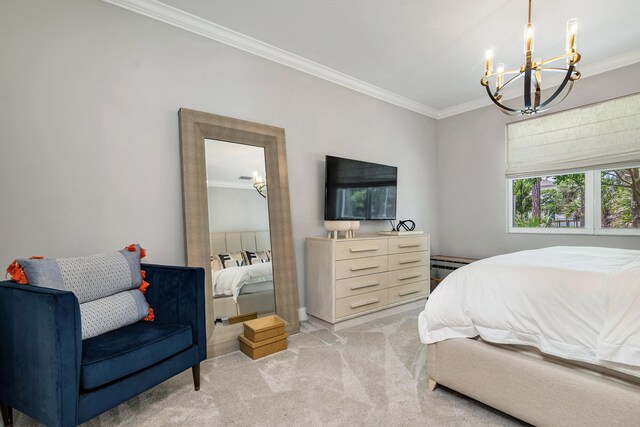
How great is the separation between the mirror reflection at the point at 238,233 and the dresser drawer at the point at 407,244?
1.34m

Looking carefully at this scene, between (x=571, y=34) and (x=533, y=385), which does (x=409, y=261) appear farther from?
(x=571, y=34)

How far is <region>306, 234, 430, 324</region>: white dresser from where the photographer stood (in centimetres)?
286

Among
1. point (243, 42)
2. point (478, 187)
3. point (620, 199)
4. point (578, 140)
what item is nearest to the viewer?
point (243, 42)

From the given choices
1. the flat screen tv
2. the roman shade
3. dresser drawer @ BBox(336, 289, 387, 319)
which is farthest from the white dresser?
the roman shade

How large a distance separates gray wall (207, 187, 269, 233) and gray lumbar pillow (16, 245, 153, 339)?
2.28 feet

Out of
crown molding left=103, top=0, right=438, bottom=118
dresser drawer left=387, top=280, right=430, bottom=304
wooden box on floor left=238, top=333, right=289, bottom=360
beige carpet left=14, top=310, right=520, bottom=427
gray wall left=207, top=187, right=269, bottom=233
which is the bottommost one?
beige carpet left=14, top=310, right=520, bottom=427

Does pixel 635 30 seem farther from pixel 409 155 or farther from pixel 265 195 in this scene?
pixel 265 195

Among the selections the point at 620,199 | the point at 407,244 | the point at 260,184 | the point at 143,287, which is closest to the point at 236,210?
the point at 260,184

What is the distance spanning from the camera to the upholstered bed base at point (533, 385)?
49.4 inches

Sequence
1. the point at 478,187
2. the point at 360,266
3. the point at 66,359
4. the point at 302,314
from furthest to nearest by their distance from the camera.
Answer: the point at 478,187, the point at 302,314, the point at 360,266, the point at 66,359

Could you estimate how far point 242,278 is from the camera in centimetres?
266

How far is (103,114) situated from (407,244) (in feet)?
9.80

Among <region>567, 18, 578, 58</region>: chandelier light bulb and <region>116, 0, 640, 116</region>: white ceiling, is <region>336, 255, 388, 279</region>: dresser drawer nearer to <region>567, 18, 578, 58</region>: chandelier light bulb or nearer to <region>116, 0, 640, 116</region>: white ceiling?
<region>116, 0, 640, 116</region>: white ceiling

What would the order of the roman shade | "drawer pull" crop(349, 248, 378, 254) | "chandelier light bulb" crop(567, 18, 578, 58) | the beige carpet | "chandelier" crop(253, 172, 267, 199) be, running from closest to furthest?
the beige carpet, "chandelier light bulb" crop(567, 18, 578, 58), "chandelier" crop(253, 172, 267, 199), "drawer pull" crop(349, 248, 378, 254), the roman shade
